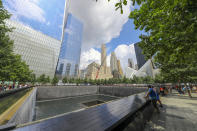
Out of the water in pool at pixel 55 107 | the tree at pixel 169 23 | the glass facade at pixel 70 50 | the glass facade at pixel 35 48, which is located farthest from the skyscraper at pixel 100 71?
the tree at pixel 169 23

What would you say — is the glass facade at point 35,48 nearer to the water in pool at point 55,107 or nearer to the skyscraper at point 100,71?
the water in pool at point 55,107

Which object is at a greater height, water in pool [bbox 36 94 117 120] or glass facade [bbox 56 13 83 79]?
glass facade [bbox 56 13 83 79]

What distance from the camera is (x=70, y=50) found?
94250mm

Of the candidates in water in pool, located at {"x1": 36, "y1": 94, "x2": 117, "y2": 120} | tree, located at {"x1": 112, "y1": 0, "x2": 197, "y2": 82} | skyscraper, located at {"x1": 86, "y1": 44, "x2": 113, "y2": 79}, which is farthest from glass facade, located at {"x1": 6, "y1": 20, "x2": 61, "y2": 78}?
tree, located at {"x1": 112, "y1": 0, "x2": 197, "y2": 82}

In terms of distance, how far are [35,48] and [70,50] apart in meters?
37.3

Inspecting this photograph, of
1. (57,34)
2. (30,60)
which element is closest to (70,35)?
(57,34)

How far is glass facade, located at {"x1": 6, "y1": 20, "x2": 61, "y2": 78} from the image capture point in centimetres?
5297

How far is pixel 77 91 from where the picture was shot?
2519 cm

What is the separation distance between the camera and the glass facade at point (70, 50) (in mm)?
87144

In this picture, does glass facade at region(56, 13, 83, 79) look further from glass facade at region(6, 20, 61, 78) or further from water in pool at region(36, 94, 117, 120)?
water in pool at region(36, 94, 117, 120)

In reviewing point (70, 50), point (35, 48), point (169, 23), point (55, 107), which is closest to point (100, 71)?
point (70, 50)

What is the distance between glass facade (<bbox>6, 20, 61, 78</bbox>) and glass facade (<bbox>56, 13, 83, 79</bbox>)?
14013mm

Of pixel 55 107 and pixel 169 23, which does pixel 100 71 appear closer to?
pixel 55 107

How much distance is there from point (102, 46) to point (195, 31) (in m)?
156
